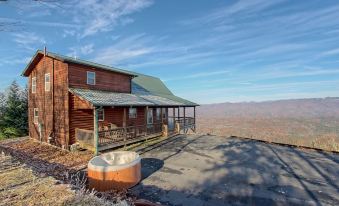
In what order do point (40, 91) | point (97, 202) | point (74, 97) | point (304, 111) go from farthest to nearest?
1. point (304, 111)
2. point (40, 91)
3. point (74, 97)
4. point (97, 202)

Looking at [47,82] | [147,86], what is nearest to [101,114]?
[47,82]

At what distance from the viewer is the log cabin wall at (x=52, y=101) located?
1557cm

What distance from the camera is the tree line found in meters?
23.4

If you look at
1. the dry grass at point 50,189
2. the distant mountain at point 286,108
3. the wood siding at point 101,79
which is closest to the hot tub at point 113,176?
the dry grass at point 50,189

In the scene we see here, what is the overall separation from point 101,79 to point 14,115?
13.4m

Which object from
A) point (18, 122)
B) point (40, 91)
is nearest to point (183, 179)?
point (40, 91)

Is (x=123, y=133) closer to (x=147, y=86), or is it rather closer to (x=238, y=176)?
(x=238, y=176)

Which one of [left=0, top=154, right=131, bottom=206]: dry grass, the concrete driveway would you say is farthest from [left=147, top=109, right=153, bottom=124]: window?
[left=0, top=154, right=131, bottom=206]: dry grass

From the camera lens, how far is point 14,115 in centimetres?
2406

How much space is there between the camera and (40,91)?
1847 centimetres

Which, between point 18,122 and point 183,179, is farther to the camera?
point 18,122

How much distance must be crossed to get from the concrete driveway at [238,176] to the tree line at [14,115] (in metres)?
17.5

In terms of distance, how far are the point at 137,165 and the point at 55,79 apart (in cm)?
1118

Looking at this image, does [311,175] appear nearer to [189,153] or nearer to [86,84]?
[189,153]
